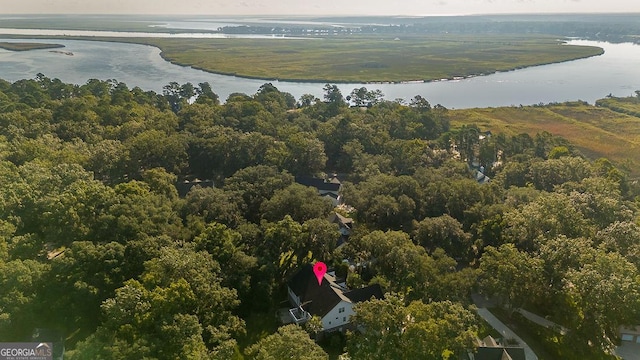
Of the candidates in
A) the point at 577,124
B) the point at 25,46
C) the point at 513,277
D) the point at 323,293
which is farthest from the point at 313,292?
the point at 25,46

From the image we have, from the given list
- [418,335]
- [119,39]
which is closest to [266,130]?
[418,335]

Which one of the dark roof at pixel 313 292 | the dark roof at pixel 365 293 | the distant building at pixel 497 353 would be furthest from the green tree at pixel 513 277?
the dark roof at pixel 313 292

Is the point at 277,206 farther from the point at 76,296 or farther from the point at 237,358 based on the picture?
the point at 76,296

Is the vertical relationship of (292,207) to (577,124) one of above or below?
above

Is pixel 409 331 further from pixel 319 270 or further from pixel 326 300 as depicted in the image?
pixel 319 270

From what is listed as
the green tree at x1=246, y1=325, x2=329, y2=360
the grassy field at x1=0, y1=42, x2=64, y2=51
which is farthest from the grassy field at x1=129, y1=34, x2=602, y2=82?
the green tree at x1=246, y1=325, x2=329, y2=360

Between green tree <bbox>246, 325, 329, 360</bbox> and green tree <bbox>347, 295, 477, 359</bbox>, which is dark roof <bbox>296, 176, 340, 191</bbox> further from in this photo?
green tree <bbox>246, 325, 329, 360</bbox>
